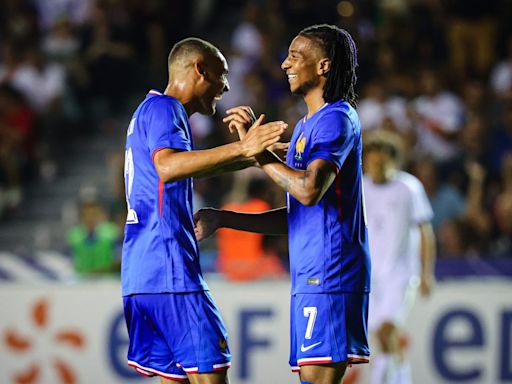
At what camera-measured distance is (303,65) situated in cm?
531

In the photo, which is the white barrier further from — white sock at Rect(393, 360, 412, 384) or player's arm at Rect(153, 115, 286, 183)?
player's arm at Rect(153, 115, 286, 183)

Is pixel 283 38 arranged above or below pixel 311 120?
above

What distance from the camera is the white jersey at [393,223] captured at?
9117mm

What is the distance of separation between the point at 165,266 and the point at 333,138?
100 centimetres

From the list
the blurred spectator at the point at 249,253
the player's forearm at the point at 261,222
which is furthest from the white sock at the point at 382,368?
the player's forearm at the point at 261,222

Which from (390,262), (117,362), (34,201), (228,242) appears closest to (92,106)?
(34,201)

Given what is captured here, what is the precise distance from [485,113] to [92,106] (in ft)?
15.7

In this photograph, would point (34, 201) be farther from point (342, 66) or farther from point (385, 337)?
point (342, 66)

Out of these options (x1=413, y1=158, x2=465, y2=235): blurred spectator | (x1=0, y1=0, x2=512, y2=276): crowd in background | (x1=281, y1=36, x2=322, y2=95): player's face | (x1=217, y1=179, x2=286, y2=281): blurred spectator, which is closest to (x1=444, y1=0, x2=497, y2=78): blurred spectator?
(x1=0, y1=0, x2=512, y2=276): crowd in background

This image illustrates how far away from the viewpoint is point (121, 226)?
34.9 ft

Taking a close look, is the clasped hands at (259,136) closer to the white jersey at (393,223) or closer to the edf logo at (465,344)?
the white jersey at (393,223)

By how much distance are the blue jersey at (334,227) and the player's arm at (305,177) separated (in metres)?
0.17

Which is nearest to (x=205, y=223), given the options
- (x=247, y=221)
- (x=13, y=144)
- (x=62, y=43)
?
(x=247, y=221)

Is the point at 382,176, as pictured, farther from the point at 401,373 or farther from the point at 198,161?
the point at 198,161
